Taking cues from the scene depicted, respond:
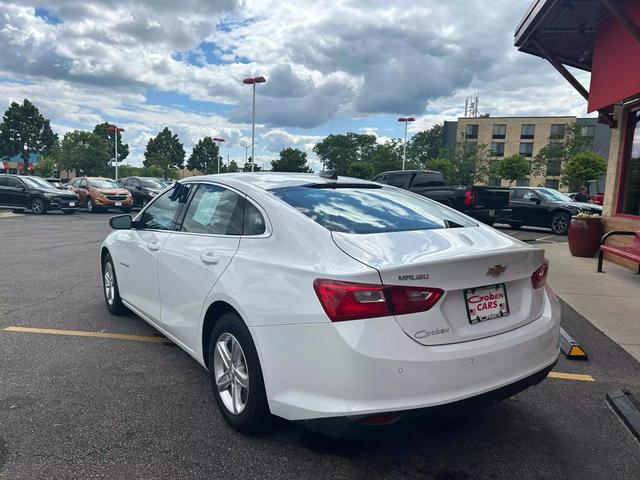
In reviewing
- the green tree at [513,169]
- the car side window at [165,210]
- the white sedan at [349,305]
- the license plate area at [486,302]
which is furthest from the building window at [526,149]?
the license plate area at [486,302]

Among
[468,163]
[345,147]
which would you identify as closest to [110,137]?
[345,147]

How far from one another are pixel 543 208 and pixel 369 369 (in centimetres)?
1574

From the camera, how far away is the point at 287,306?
96.3 inches

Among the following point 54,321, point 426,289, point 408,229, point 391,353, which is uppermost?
point 408,229

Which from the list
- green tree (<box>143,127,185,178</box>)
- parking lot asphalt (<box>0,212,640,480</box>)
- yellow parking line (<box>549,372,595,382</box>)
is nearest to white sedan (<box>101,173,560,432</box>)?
parking lot asphalt (<box>0,212,640,480</box>)

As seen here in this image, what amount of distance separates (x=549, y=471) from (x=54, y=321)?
471cm

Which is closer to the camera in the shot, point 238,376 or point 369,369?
point 369,369

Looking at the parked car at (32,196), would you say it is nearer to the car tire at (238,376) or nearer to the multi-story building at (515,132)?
the car tire at (238,376)

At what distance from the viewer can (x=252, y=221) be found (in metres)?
3.06

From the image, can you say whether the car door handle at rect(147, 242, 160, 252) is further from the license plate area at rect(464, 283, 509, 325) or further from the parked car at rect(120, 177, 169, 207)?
the parked car at rect(120, 177, 169, 207)

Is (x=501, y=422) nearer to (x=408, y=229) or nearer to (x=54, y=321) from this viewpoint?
(x=408, y=229)

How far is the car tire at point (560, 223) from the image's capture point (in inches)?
623

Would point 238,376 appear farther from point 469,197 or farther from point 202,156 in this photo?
point 202,156

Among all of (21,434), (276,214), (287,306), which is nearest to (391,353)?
(287,306)
